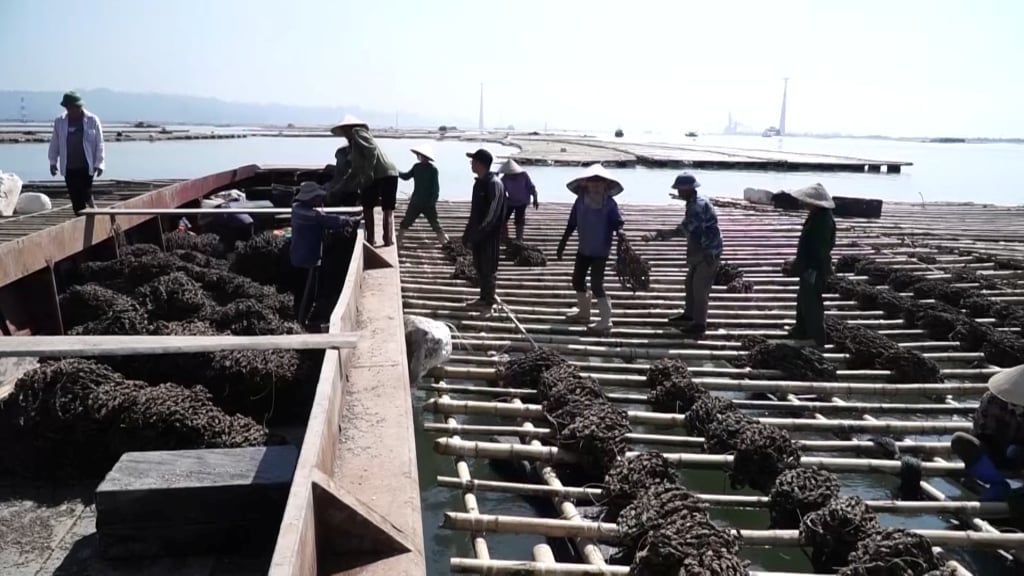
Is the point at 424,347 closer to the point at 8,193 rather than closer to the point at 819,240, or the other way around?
the point at 819,240

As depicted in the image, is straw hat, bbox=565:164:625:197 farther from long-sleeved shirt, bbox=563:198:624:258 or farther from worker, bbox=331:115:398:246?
worker, bbox=331:115:398:246

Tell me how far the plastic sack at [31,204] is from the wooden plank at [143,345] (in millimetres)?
5924

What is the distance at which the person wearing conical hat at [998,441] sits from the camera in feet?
13.3

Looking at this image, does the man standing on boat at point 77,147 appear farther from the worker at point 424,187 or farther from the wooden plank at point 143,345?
the wooden plank at point 143,345

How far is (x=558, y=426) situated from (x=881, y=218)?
1284 cm

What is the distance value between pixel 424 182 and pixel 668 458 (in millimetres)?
6452

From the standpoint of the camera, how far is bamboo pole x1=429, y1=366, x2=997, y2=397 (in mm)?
5379

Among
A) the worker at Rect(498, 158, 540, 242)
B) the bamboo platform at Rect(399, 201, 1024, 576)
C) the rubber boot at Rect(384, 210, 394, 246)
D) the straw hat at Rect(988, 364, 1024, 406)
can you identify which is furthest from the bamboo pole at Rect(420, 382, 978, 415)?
the worker at Rect(498, 158, 540, 242)

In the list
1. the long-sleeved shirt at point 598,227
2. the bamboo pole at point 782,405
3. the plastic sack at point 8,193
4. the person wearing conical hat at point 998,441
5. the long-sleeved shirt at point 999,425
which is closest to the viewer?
the person wearing conical hat at point 998,441

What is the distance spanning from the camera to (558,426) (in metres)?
4.34

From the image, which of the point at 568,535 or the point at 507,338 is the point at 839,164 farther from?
the point at 568,535

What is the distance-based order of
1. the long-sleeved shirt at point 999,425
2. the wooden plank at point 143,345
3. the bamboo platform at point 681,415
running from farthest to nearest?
the long-sleeved shirt at point 999,425, the bamboo platform at point 681,415, the wooden plank at point 143,345

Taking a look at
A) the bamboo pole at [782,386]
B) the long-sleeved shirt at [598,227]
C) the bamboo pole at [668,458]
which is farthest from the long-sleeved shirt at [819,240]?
the bamboo pole at [668,458]

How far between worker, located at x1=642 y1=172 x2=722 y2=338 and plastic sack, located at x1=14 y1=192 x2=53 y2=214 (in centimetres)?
717
